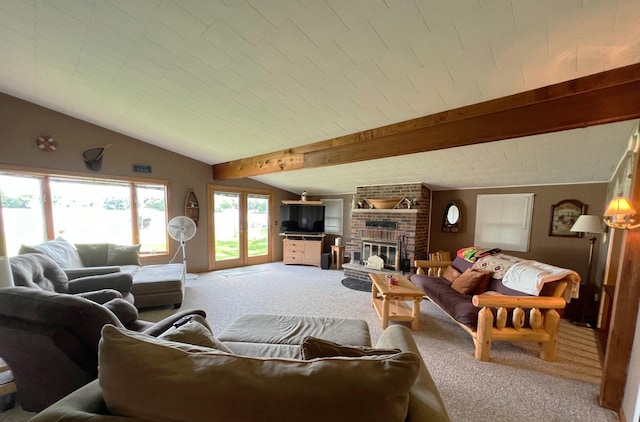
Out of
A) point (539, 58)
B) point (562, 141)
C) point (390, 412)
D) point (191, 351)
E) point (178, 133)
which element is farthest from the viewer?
point (178, 133)

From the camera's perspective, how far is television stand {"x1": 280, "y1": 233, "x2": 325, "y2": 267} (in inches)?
227

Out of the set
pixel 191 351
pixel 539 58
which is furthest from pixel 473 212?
pixel 191 351

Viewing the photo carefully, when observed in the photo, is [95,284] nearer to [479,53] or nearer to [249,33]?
[249,33]

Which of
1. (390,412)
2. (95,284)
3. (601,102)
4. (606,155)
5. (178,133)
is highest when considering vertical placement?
(178,133)

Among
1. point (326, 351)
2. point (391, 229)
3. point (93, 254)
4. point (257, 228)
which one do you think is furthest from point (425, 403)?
→ point (257, 228)

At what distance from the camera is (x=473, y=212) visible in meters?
4.24

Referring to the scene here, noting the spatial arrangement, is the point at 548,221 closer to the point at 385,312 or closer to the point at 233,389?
the point at 385,312

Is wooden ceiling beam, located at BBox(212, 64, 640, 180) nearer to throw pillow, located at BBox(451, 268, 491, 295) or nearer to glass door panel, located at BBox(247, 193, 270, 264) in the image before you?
throw pillow, located at BBox(451, 268, 491, 295)

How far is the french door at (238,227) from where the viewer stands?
17.1 feet

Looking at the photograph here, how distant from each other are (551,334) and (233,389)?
2878 mm

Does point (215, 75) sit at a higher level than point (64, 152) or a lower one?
higher

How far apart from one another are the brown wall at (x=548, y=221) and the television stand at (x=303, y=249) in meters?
2.94

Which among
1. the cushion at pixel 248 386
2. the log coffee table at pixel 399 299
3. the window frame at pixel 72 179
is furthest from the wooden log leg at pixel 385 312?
the window frame at pixel 72 179

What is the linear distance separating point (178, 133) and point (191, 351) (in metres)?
3.48
